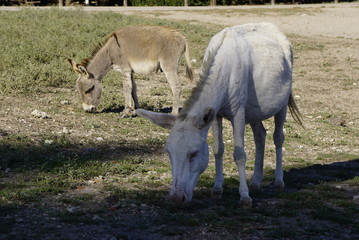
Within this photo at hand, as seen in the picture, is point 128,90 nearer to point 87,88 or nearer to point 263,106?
point 87,88

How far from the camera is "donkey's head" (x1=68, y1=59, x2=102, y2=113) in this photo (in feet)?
38.1

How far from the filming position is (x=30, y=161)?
314 inches

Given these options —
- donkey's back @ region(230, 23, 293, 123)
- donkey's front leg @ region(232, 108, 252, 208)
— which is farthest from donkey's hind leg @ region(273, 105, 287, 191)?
donkey's front leg @ region(232, 108, 252, 208)

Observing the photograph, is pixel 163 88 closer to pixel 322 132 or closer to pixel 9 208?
pixel 322 132

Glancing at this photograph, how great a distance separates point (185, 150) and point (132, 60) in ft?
21.0

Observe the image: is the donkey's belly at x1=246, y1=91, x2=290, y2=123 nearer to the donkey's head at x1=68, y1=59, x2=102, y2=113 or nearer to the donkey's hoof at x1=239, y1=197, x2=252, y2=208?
the donkey's hoof at x1=239, y1=197, x2=252, y2=208

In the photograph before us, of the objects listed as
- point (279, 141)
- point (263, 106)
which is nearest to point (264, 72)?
point (263, 106)

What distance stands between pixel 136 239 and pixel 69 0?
3114 cm

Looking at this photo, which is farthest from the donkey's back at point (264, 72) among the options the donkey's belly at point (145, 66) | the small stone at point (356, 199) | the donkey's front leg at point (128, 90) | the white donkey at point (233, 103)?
the donkey's front leg at point (128, 90)

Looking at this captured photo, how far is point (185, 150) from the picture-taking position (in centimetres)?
554

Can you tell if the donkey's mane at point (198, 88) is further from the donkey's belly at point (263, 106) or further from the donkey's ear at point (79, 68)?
the donkey's ear at point (79, 68)

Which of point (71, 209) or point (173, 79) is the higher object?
point (173, 79)

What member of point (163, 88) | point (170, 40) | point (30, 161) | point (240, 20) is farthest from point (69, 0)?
point (30, 161)

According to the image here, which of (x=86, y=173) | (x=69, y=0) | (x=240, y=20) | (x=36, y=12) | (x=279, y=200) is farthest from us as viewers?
(x=69, y=0)
